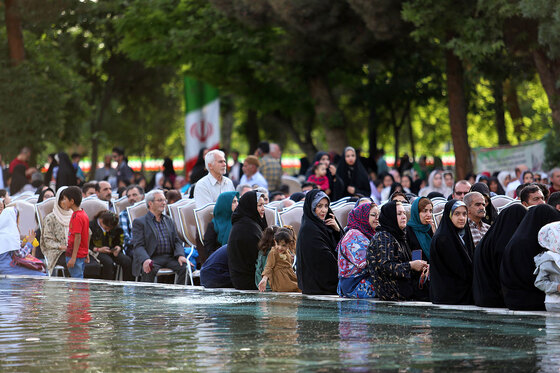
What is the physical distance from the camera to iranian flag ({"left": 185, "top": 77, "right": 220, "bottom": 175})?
109 feet

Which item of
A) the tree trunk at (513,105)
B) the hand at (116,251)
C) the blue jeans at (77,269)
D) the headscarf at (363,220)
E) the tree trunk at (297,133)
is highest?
the tree trunk at (513,105)

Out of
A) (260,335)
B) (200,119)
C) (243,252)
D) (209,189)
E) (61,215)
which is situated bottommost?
(260,335)

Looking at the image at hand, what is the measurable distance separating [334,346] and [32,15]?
25.2m

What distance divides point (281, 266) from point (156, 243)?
2763mm

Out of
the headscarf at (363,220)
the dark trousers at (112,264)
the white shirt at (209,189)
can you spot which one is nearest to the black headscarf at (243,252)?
the headscarf at (363,220)

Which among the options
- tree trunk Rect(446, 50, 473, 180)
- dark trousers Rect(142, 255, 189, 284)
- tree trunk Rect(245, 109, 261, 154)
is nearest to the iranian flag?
tree trunk Rect(245, 109, 261, 154)

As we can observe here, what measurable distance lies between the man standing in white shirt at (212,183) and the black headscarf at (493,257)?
5503 mm

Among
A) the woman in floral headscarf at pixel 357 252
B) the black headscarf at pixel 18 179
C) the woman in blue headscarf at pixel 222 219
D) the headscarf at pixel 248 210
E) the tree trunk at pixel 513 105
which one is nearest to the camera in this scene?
the woman in floral headscarf at pixel 357 252

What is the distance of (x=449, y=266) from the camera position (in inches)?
430

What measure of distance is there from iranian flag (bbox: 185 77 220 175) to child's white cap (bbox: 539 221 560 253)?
76.7 ft

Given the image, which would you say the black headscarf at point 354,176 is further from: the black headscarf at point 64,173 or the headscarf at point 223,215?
the black headscarf at point 64,173

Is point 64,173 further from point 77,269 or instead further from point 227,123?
point 227,123

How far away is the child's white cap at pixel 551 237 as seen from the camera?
9688 mm

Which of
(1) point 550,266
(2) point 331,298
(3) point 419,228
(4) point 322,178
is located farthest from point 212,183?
(1) point 550,266
